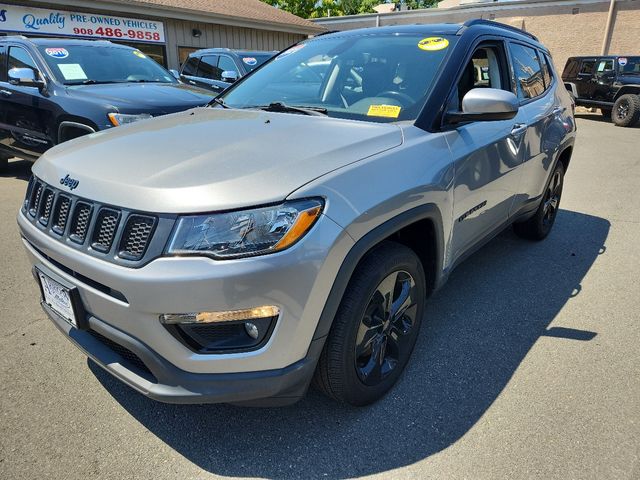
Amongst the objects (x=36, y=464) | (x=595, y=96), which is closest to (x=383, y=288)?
(x=36, y=464)

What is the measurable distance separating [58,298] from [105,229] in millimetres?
510

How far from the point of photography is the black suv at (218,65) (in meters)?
8.91

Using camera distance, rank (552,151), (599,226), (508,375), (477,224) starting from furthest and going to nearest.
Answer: (599,226) < (552,151) < (477,224) < (508,375)

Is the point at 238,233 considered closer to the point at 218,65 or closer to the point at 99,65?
the point at 99,65

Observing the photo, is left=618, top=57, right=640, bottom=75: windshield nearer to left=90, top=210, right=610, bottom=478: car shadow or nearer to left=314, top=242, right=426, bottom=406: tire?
left=90, top=210, right=610, bottom=478: car shadow

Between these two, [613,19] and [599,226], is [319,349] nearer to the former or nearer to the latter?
[599,226]

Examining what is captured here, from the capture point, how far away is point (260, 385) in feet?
5.82

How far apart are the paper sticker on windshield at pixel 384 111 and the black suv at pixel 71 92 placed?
10.8 ft

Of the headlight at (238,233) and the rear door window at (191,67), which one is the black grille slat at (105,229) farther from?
the rear door window at (191,67)

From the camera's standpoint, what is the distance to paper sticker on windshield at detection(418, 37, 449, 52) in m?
2.73

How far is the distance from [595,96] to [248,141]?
15.7 metres

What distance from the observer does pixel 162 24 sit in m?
14.6

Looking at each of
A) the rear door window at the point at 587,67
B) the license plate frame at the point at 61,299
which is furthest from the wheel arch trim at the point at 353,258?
the rear door window at the point at 587,67

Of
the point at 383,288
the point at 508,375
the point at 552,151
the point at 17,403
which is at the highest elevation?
the point at 552,151
